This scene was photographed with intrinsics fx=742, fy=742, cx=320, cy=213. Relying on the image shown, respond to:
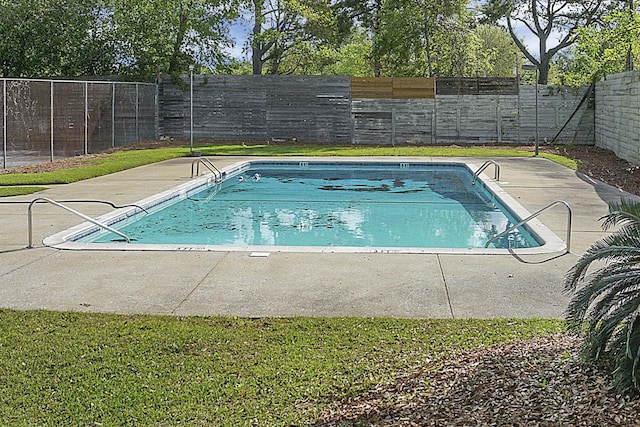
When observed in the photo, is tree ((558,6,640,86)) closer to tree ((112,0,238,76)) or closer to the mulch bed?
tree ((112,0,238,76))

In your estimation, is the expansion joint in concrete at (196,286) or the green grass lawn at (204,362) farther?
the expansion joint in concrete at (196,286)

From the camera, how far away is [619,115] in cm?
1711

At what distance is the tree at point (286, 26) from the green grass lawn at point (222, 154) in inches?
234

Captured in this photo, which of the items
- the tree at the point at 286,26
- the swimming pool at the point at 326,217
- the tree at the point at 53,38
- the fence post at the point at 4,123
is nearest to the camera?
the swimming pool at the point at 326,217

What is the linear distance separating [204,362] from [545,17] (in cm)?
2679

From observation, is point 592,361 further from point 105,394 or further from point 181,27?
point 181,27

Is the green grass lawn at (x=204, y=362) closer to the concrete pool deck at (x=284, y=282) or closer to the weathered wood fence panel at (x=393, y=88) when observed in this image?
the concrete pool deck at (x=284, y=282)

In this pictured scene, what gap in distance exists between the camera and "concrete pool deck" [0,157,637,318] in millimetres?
5129

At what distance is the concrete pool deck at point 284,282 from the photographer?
5.13 m

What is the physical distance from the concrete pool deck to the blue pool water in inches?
59.5

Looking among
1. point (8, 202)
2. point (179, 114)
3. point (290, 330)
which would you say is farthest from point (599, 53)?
point (290, 330)

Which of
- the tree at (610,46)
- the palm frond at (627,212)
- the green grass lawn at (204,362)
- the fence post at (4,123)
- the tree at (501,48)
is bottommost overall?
the green grass lawn at (204,362)

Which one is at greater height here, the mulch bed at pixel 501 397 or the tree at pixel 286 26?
the tree at pixel 286 26

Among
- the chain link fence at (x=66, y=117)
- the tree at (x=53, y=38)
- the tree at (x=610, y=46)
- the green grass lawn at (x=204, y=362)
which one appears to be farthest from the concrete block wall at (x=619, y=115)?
the tree at (x=53, y=38)
